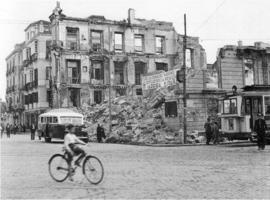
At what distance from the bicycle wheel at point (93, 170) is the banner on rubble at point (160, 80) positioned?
19.6 meters

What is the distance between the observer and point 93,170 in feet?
32.2

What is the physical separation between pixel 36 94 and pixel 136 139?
30054mm

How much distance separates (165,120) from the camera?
30609 mm

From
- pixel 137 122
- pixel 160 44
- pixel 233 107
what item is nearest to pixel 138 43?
pixel 160 44

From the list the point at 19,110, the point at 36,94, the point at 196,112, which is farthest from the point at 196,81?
the point at 19,110

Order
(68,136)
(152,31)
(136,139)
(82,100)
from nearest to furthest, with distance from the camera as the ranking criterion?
(68,136)
(136,139)
(82,100)
(152,31)

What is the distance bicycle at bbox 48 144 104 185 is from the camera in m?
9.80

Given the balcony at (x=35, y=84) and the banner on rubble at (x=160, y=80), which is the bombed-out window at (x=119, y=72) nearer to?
the balcony at (x=35, y=84)

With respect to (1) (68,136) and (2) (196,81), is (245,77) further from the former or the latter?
(1) (68,136)

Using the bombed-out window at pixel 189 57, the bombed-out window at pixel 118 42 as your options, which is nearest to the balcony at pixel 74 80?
the bombed-out window at pixel 118 42

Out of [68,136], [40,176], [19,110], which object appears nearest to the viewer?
[68,136]

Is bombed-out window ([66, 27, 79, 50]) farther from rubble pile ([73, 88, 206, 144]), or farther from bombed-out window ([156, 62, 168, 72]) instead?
rubble pile ([73, 88, 206, 144])

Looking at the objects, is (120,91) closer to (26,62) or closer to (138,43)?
(138,43)

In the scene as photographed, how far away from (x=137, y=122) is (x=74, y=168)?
2174cm
